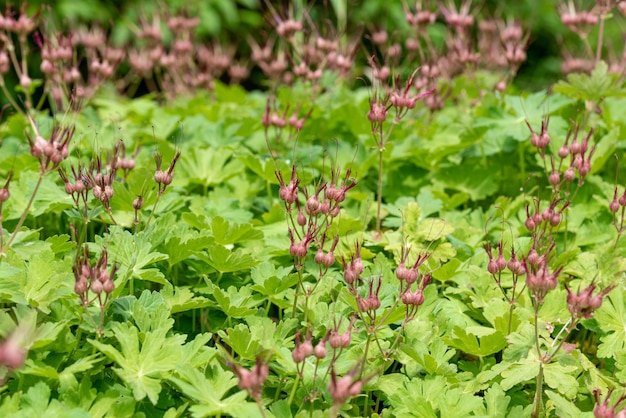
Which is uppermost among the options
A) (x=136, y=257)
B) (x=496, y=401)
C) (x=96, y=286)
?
(x=96, y=286)

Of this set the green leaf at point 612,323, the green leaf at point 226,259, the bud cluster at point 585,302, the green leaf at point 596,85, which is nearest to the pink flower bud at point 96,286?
the green leaf at point 226,259

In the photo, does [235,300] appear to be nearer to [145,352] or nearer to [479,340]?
[145,352]

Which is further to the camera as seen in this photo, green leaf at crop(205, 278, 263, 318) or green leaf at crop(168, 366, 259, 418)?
green leaf at crop(205, 278, 263, 318)

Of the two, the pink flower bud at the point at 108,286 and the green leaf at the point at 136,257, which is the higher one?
the pink flower bud at the point at 108,286

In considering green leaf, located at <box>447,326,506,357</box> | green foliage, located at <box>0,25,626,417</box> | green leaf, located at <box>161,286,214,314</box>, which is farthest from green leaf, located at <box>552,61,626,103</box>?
green leaf, located at <box>161,286,214,314</box>

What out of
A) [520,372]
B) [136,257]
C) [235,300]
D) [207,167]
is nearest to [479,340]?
[520,372]

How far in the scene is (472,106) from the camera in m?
3.24

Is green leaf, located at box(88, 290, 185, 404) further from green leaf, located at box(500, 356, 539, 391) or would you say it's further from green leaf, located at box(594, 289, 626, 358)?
green leaf, located at box(594, 289, 626, 358)

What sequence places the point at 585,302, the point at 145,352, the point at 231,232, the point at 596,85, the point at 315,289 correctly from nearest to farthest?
the point at 585,302, the point at 145,352, the point at 315,289, the point at 231,232, the point at 596,85

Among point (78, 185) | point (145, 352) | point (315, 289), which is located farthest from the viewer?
point (315, 289)

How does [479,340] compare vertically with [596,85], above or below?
below

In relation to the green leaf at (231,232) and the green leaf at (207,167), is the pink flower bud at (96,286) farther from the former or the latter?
the green leaf at (207,167)

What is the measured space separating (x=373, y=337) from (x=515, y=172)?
1.26 meters

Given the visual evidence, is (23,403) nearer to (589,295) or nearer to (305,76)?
(589,295)
